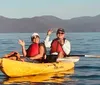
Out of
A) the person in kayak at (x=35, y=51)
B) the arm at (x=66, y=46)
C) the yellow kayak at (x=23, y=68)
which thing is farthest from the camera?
the arm at (x=66, y=46)

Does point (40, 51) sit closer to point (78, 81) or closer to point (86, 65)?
point (78, 81)

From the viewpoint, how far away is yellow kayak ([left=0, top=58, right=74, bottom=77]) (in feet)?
52.2

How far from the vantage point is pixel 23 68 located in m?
16.4

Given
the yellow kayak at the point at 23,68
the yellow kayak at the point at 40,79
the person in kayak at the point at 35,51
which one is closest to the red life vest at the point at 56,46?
the yellow kayak at the point at 23,68

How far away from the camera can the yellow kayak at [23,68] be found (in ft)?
52.2

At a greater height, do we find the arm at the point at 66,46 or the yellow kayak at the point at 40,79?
the arm at the point at 66,46

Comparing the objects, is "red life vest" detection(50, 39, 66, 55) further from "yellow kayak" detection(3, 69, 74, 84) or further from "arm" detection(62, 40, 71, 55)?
"yellow kayak" detection(3, 69, 74, 84)

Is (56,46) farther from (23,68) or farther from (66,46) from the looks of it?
(23,68)

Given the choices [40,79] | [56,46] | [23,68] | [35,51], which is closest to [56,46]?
[56,46]

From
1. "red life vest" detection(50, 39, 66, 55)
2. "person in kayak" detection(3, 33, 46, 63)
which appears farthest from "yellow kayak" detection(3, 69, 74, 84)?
"red life vest" detection(50, 39, 66, 55)

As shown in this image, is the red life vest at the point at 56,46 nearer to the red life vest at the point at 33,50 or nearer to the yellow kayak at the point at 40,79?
the yellow kayak at the point at 40,79

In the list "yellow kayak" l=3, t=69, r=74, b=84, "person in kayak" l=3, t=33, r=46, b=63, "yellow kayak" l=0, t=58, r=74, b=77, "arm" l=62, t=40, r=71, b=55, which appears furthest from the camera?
"arm" l=62, t=40, r=71, b=55

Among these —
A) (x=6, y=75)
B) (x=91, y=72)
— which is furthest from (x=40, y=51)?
(x=91, y=72)

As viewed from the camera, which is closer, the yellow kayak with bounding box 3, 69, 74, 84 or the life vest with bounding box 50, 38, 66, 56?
the yellow kayak with bounding box 3, 69, 74, 84
